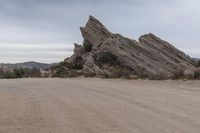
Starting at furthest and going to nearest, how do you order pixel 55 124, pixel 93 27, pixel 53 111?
pixel 93 27, pixel 53 111, pixel 55 124

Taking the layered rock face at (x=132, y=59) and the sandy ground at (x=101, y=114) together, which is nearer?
the sandy ground at (x=101, y=114)

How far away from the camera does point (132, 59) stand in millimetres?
42000

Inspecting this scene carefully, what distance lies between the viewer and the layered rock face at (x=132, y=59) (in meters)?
39.5

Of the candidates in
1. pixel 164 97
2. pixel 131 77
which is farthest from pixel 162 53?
pixel 164 97

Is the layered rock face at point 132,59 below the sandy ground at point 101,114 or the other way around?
the other way around

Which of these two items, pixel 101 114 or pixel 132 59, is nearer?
pixel 101 114

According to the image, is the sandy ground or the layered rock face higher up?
the layered rock face

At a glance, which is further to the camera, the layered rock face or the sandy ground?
the layered rock face

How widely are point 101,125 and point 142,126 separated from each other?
0.95m

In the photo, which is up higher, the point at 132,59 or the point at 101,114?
the point at 132,59

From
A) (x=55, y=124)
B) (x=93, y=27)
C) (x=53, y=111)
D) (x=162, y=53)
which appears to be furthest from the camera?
(x=93, y=27)

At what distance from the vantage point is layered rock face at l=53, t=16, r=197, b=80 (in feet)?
129

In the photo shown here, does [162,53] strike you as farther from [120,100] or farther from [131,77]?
[120,100]

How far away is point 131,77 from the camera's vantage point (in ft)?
117
